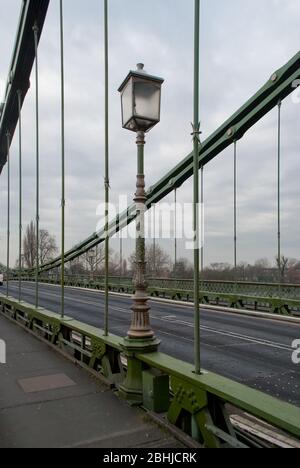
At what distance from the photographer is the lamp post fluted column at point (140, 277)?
15.5ft

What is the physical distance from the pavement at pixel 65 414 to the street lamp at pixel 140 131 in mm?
765

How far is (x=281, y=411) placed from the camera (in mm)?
2908

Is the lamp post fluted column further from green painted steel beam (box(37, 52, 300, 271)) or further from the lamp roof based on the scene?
green painted steel beam (box(37, 52, 300, 271))

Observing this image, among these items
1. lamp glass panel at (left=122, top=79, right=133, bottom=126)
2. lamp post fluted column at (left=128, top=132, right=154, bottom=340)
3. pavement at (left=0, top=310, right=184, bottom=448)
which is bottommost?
pavement at (left=0, top=310, right=184, bottom=448)

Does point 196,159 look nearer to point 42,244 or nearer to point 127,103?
point 127,103

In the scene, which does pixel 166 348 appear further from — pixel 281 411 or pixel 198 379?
pixel 281 411

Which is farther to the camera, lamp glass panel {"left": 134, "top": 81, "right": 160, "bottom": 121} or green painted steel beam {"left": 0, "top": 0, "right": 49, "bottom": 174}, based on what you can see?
green painted steel beam {"left": 0, "top": 0, "right": 49, "bottom": 174}

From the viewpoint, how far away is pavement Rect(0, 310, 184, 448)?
3.70m

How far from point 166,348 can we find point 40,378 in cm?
398

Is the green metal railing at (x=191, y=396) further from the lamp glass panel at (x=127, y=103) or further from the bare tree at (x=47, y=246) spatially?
the bare tree at (x=47, y=246)

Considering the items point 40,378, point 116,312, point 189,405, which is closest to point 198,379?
point 189,405

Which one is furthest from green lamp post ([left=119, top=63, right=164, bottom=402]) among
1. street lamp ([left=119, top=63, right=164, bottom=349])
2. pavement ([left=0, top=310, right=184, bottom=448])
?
pavement ([left=0, top=310, right=184, bottom=448])

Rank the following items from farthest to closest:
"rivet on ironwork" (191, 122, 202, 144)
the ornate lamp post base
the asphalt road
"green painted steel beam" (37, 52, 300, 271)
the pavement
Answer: "green painted steel beam" (37, 52, 300, 271) → the asphalt road → the ornate lamp post base → "rivet on ironwork" (191, 122, 202, 144) → the pavement
